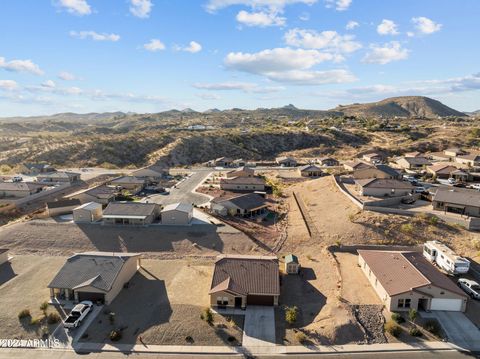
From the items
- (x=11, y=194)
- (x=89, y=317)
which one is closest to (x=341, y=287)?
(x=89, y=317)

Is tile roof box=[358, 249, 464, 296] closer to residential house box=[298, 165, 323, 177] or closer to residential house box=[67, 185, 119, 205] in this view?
residential house box=[67, 185, 119, 205]

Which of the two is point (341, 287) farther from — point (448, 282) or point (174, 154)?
point (174, 154)

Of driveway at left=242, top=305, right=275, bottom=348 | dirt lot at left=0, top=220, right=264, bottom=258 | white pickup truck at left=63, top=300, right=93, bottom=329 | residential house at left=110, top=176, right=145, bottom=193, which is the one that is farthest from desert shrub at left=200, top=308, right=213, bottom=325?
residential house at left=110, top=176, right=145, bottom=193

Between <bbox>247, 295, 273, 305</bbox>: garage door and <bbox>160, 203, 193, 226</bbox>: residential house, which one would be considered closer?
<bbox>247, 295, 273, 305</bbox>: garage door

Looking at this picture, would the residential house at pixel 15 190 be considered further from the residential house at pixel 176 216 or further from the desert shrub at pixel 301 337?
the desert shrub at pixel 301 337

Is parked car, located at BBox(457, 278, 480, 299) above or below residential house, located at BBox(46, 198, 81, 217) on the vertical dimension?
below

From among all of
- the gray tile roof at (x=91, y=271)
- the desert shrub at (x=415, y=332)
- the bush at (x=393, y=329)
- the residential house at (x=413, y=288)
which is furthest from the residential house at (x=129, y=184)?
the desert shrub at (x=415, y=332)
